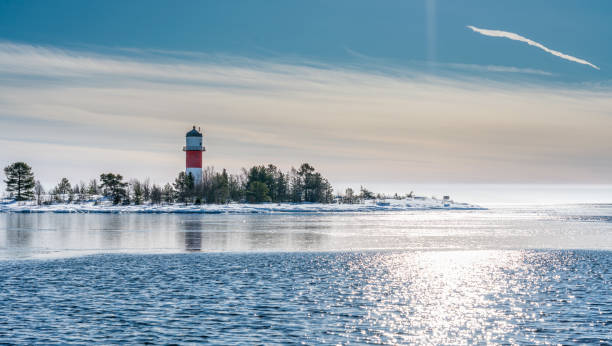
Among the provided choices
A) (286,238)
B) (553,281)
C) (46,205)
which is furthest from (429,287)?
(46,205)

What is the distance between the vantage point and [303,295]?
20.8 metres

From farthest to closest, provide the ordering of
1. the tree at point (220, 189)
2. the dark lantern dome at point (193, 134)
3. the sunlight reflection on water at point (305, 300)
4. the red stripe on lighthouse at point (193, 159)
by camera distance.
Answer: the tree at point (220, 189)
the red stripe on lighthouse at point (193, 159)
the dark lantern dome at point (193, 134)
the sunlight reflection on water at point (305, 300)

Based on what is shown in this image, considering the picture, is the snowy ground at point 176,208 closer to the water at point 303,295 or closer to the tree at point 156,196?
the tree at point 156,196

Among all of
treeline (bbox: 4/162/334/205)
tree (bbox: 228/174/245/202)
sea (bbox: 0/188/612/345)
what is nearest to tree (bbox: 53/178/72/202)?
treeline (bbox: 4/162/334/205)

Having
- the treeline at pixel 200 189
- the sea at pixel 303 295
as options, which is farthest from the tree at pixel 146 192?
the sea at pixel 303 295

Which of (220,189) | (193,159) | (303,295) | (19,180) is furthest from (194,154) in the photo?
(303,295)

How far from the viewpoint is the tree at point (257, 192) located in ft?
448

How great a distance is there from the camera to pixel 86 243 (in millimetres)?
41625

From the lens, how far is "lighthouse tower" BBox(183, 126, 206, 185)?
123 meters

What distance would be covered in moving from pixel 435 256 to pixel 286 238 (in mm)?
15880

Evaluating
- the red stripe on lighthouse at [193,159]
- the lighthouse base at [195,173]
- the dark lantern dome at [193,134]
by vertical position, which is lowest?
the lighthouse base at [195,173]

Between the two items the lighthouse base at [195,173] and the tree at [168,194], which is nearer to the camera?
the lighthouse base at [195,173]

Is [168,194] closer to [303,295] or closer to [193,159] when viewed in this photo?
[193,159]

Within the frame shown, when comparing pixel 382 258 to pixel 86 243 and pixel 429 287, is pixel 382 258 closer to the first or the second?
pixel 429 287
